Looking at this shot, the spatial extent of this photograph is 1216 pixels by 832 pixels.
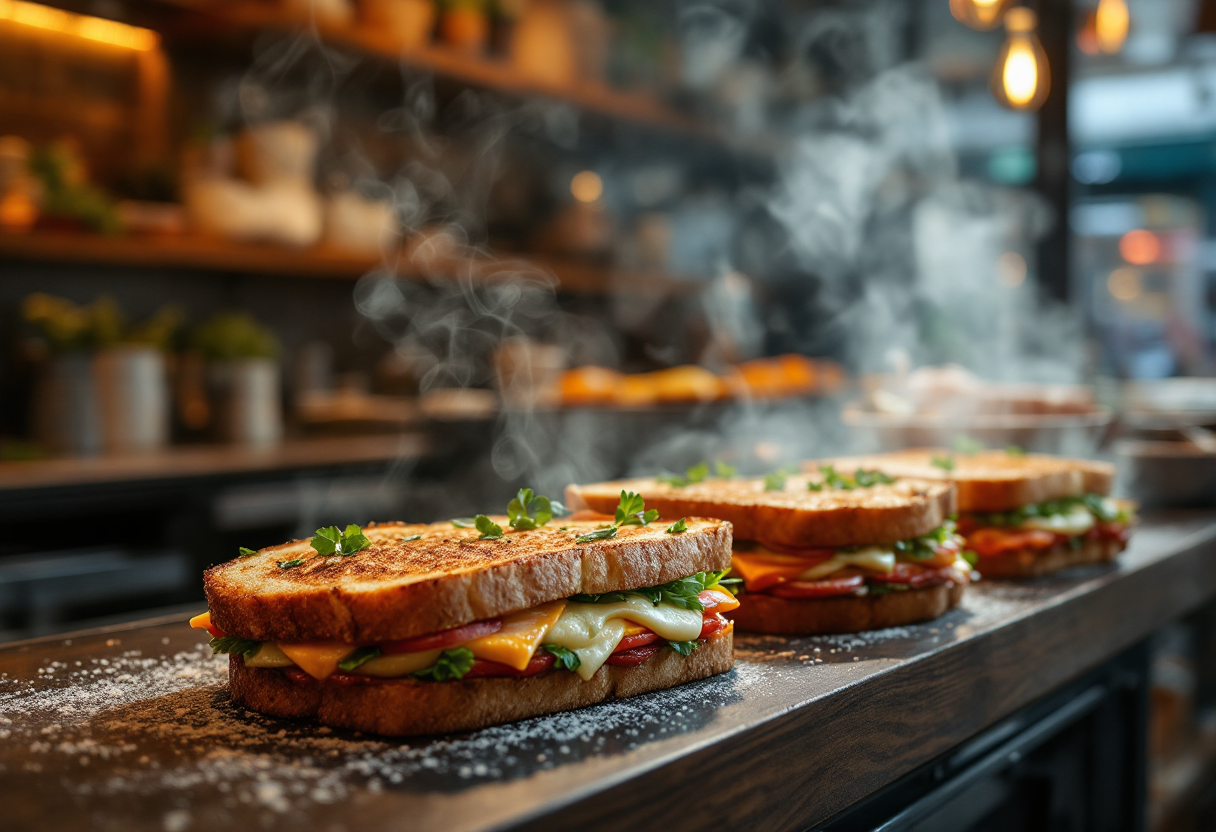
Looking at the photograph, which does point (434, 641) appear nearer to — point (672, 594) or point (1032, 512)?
point (672, 594)

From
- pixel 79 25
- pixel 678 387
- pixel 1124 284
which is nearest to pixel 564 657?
pixel 678 387

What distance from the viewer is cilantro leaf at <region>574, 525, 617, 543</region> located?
1108mm

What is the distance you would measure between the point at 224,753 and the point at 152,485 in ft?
9.28

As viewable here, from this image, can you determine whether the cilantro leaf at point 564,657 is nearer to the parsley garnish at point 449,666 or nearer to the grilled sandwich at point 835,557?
the parsley garnish at point 449,666

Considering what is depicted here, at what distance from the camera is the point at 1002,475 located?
1.85 meters

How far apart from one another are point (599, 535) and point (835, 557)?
440mm

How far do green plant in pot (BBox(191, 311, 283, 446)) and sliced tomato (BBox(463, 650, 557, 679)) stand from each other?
11.3 ft

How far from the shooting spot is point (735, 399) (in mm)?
4008

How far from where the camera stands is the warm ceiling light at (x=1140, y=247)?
12742 mm

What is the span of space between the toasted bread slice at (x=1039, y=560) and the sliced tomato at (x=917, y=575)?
31cm

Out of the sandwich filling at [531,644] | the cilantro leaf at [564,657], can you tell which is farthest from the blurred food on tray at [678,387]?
the cilantro leaf at [564,657]

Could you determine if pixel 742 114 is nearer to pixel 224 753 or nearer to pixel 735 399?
pixel 735 399

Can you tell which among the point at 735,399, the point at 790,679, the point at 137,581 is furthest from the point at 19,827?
the point at 735,399

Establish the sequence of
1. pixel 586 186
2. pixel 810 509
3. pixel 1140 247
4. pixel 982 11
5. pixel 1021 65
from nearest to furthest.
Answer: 1. pixel 810 509
2. pixel 982 11
3. pixel 1021 65
4. pixel 586 186
5. pixel 1140 247
